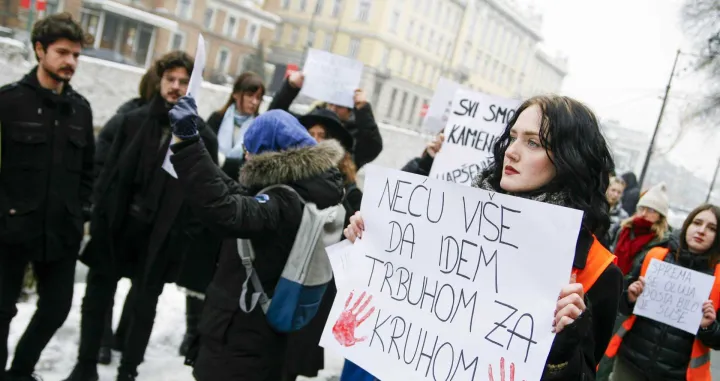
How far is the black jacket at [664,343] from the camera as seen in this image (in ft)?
12.4

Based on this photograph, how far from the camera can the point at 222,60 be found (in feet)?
174

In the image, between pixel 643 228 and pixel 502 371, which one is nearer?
pixel 502 371

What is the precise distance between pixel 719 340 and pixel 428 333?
8.97 feet

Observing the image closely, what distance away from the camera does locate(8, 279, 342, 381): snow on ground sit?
13.1 ft

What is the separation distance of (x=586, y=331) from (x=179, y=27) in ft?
163

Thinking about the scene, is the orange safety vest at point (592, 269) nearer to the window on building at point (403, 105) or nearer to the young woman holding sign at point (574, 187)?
A: the young woman holding sign at point (574, 187)

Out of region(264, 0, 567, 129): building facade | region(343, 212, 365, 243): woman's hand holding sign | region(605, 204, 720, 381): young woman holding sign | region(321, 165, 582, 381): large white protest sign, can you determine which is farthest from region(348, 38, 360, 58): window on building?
region(321, 165, 582, 381): large white protest sign

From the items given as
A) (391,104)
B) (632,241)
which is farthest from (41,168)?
(391,104)

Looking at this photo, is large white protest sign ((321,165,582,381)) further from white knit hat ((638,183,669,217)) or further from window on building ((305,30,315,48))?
window on building ((305,30,315,48))

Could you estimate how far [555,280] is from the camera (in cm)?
154

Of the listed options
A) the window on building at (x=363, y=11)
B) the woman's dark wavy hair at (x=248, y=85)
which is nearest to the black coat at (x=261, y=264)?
the woman's dark wavy hair at (x=248, y=85)

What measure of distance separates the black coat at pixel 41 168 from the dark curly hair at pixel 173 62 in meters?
0.53

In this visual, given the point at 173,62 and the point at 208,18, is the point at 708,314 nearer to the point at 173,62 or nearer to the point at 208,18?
the point at 173,62

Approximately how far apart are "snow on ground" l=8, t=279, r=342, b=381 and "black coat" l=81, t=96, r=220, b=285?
2.38ft
